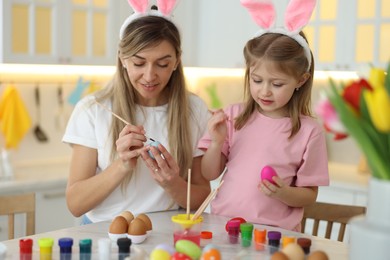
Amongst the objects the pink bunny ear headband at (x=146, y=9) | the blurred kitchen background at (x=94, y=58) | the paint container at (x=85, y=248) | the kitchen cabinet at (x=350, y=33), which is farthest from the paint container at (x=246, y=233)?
the kitchen cabinet at (x=350, y=33)

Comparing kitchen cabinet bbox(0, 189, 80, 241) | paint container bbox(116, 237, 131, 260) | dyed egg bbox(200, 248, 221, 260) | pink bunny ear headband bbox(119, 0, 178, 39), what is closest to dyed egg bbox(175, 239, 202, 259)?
dyed egg bbox(200, 248, 221, 260)

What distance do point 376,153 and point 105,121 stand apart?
122 cm

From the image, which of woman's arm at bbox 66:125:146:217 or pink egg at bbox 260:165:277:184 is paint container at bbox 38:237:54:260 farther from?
pink egg at bbox 260:165:277:184

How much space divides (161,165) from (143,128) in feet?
0.54

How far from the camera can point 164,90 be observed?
2.33 meters

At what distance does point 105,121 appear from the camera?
2227mm

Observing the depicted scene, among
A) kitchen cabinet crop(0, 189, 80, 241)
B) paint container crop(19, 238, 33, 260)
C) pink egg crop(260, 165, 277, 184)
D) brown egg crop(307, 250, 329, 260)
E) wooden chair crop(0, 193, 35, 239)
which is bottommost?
kitchen cabinet crop(0, 189, 80, 241)

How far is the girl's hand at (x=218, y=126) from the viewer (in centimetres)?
200

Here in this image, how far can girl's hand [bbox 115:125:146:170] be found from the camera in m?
1.96

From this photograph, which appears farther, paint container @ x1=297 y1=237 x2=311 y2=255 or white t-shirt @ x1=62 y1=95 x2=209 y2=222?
white t-shirt @ x1=62 y1=95 x2=209 y2=222

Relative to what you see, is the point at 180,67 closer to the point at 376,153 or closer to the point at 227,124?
the point at 227,124

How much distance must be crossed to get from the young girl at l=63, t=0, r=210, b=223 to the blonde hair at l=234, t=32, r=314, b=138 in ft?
0.78

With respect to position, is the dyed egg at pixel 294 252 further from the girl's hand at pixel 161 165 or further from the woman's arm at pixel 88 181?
the woman's arm at pixel 88 181

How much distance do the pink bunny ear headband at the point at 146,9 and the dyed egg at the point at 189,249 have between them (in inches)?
37.0
